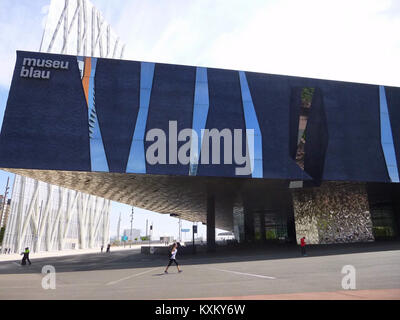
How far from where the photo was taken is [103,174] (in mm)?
23531

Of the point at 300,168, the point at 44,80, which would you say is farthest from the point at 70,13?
the point at 300,168

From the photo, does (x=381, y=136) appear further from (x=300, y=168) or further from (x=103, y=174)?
(x=103, y=174)

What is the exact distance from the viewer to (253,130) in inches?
972

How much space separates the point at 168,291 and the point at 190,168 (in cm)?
1503

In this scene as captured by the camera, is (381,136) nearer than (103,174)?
No

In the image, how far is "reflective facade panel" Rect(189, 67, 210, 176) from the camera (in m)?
23.1

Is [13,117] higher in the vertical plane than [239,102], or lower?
lower

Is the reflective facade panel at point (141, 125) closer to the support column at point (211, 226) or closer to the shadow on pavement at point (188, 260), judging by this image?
the shadow on pavement at point (188, 260)

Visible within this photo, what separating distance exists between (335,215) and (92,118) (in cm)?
2780

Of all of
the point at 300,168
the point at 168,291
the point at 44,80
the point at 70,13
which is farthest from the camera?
the point at 70,13

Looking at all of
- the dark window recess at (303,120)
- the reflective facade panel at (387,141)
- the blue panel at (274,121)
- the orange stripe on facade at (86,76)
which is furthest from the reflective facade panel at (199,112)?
the reflective facade panel at (387,141)

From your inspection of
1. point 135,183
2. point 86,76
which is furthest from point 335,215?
point 86,76

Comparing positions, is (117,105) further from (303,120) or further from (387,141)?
(387,141)

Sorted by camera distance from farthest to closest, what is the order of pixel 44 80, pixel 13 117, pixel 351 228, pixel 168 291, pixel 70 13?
pixel 70 13 < pixel 351 228 < pixel 44 80 < pixel 13 117 < pixel 168 291
